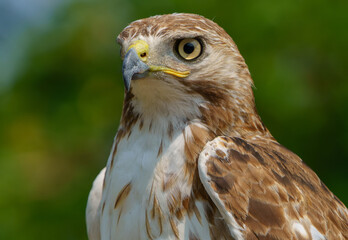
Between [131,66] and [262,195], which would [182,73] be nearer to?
[131,66]

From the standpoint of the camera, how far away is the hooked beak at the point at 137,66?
3316 millimetres

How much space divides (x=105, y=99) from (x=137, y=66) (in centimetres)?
542

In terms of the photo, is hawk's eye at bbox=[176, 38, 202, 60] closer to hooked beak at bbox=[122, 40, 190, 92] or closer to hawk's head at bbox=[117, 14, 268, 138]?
hawk's head at bbox=[117, 14, 268, 138]

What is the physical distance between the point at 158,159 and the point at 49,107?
571 centimetres

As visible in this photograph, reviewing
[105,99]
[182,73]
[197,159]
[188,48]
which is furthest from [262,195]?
[105,99]

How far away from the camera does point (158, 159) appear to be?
11.6 feet

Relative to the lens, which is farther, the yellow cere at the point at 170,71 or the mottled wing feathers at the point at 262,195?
the yellow cere at the point at 170,71

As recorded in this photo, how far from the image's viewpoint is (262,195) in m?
3.23

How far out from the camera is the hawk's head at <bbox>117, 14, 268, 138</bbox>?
3500 mm

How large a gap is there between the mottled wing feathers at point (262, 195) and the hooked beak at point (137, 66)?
1.64 feet

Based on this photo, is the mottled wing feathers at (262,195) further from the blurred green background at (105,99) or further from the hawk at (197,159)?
the blurred green background at (105,99)

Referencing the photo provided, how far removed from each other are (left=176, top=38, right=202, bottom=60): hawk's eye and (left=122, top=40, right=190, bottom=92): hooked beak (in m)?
0.10

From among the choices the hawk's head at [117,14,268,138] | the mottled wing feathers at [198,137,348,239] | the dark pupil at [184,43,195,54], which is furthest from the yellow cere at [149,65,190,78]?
the mottled wing feathers at [198,137,348,239]

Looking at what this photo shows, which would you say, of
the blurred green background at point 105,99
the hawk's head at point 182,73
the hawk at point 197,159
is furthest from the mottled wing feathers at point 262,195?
the blurred green background at point 105,99
